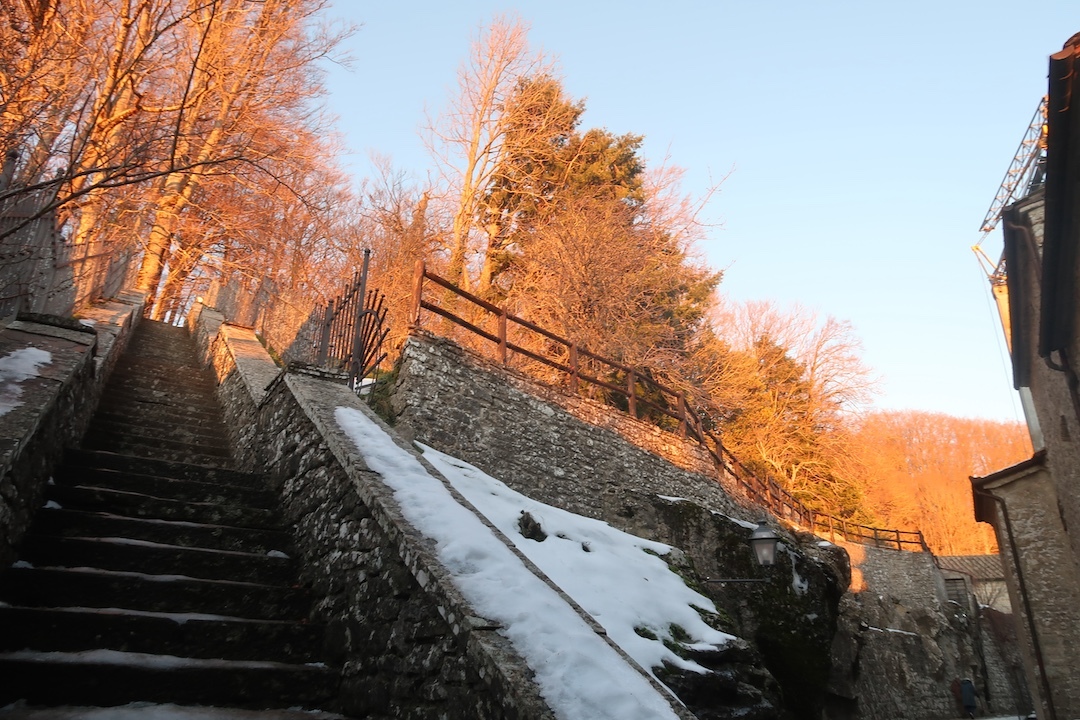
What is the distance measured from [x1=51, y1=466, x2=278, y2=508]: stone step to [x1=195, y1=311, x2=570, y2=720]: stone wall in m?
0.24

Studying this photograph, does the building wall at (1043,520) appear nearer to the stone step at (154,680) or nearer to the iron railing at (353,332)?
the iron railing at (353,332)

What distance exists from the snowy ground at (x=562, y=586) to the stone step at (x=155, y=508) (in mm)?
804

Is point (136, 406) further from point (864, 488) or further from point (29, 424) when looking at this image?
point (864, 488)

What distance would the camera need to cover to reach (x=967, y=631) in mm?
22188

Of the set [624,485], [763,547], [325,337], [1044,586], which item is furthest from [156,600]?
[1044,586]

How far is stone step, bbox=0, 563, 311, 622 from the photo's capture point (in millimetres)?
3002

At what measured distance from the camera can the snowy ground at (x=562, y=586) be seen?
2332mm

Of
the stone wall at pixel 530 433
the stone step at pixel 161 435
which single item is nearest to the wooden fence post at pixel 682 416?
the stone wall at pixel 530 433

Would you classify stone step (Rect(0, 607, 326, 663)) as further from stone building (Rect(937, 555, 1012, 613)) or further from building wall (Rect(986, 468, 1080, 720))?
stone building (Rect(937, 555, 1012, 613))

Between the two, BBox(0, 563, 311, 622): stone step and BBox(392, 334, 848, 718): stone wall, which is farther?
BBox(392, 334, 848, 718): stone wall

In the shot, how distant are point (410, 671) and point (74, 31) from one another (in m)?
5.29

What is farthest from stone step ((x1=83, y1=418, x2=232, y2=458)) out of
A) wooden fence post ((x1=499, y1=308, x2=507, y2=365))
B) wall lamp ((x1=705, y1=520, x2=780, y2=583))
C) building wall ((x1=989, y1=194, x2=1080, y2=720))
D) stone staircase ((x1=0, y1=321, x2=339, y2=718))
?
building wall ((x1=989, y1=194, x2=1080, y2=720))

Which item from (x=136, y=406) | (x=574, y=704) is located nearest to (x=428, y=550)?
(x=574, y=704)

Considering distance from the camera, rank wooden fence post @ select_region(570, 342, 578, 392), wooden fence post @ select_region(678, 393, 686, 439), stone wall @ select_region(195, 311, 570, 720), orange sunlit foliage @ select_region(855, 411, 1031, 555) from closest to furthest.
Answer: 1. stone wall @ select_region(195, 311, 570, 720)
2. wooden fence post @ select_region(570, 342, 578, 392)
3. wooden fence post @ select_region(678, 393, 686, 439)
4. orange sunlit foliage @ select_region(855, 411, 1031, 555)
